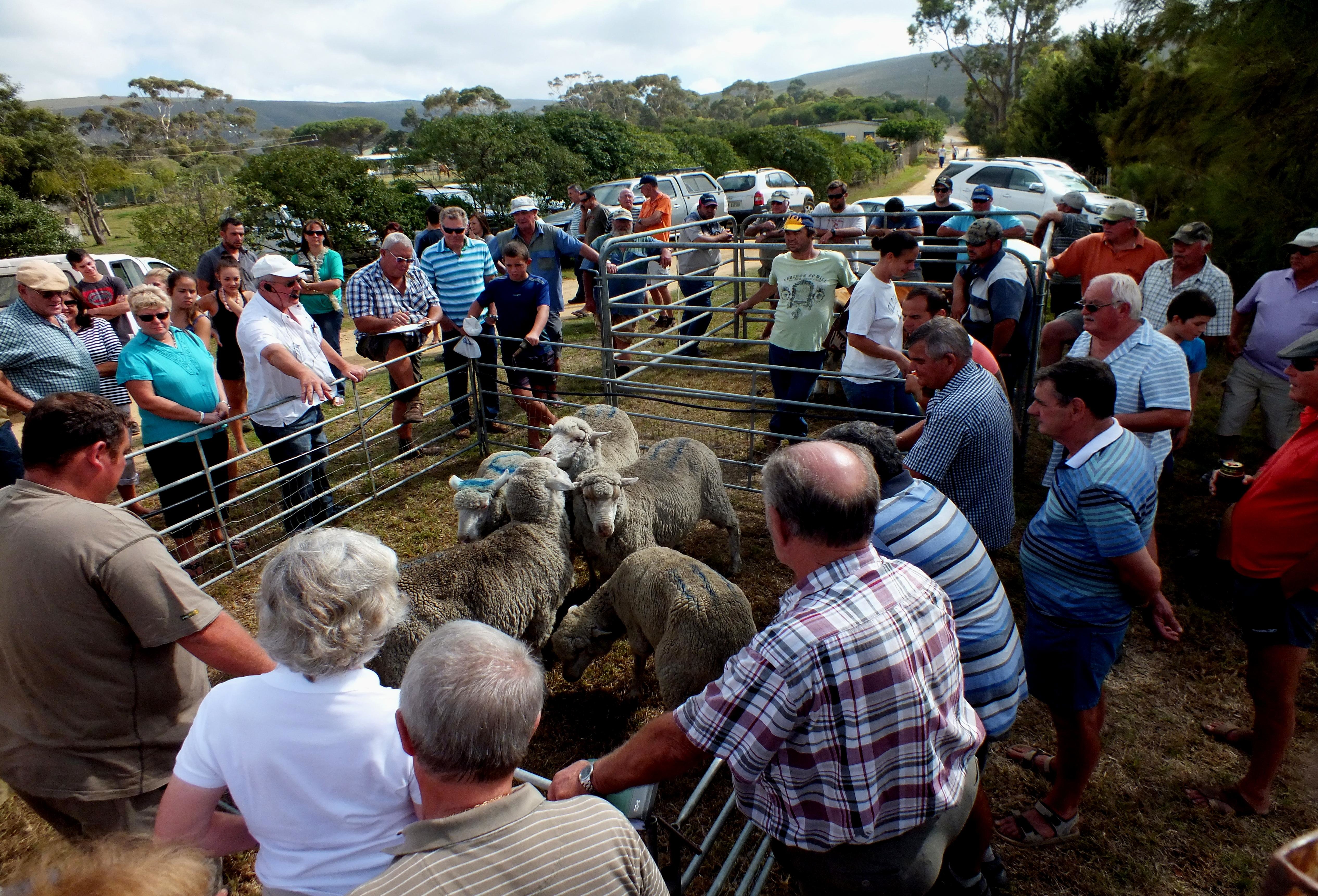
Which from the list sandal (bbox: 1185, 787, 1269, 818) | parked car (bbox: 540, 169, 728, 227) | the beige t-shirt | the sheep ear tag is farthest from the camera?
parked car (bbox: 540, 169, 728, 227)

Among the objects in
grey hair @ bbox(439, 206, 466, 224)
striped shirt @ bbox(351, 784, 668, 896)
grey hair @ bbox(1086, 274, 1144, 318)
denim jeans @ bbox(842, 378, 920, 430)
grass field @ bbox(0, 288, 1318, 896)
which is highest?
grey hair @ bbox(439, 206, 466, 224)

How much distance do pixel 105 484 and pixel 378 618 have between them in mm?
1185

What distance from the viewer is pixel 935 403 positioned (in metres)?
3.21

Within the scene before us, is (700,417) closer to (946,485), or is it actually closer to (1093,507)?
(946,485)

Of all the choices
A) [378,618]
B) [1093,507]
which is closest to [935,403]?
[1093,507]

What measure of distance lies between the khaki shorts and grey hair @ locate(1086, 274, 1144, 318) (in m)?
2.16

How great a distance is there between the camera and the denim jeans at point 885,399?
506 cm

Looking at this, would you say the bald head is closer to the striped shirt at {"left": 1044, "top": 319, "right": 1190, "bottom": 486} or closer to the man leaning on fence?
the man leaning on fence

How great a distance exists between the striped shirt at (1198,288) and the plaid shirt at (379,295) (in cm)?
607

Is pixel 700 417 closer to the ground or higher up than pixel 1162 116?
closer to the ground

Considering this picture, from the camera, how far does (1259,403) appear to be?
5.33 meters

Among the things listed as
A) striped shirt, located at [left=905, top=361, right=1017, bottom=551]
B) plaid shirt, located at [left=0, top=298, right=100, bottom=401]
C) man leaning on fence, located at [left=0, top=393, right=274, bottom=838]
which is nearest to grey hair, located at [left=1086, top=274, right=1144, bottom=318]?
striped shirt, located at [left=905, top=361, right=1017, bottom=551]

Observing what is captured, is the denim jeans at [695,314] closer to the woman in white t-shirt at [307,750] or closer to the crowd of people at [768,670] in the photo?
the crowd of people at [768,670]

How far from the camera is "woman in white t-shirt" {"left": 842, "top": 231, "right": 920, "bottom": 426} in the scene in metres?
4.86
